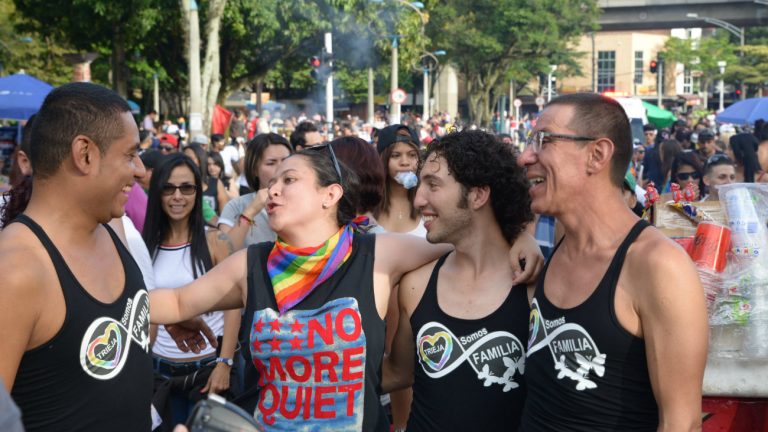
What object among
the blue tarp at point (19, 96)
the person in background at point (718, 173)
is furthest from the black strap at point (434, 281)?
the blue tarp at point (19, 96)

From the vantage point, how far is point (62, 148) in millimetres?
2818

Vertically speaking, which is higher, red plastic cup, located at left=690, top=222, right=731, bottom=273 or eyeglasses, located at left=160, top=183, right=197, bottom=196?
eyeglasses, located at left=160, top=183, right=197, bottom=196

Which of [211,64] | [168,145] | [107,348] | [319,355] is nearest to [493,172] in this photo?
[319,355]

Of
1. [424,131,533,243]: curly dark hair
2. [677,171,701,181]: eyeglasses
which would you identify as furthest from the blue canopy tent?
[424,131,533,243]: curly dark hair

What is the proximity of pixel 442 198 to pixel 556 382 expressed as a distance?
0.95m

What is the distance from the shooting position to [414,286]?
345 cm

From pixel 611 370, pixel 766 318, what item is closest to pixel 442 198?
pixel 611 370

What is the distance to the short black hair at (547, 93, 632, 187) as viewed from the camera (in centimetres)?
293

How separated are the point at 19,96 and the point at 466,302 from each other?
14.3 metres

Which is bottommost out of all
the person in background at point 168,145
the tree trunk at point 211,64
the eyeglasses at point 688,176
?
the eyeglasses at point 688,176

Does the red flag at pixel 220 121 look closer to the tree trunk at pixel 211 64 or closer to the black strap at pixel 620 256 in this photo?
the tree trunk at pixel 211 64

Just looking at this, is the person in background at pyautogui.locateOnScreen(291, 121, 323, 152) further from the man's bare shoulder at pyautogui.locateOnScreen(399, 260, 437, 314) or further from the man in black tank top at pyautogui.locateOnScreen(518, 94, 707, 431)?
the man in black tank top at pyautogui.locateOnScreen(518, 94, 707, 431)

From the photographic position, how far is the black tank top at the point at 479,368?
126 inches

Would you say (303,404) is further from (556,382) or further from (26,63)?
(26,63)
